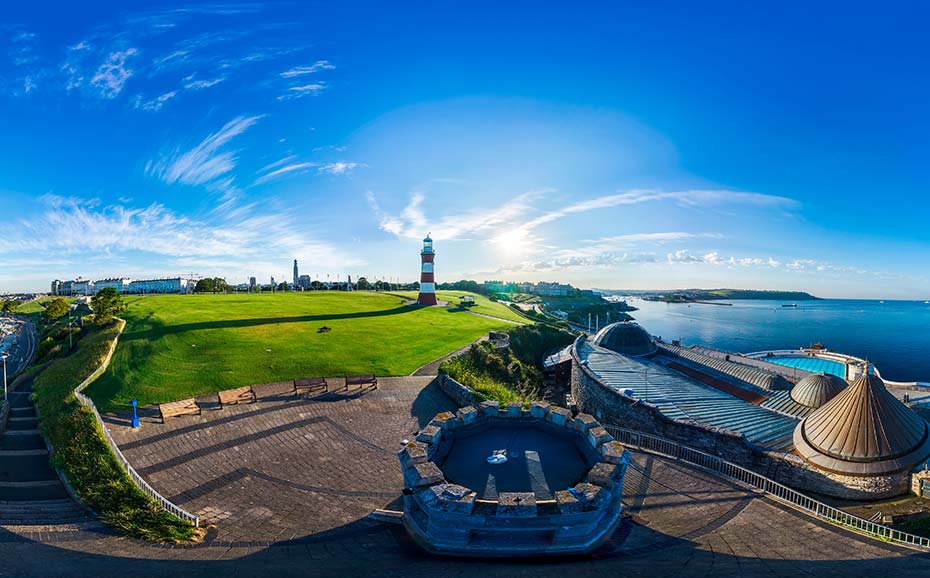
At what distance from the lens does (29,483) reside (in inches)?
525

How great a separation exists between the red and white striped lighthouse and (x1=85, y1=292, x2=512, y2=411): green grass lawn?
10.6 meters

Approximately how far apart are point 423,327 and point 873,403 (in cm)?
3032

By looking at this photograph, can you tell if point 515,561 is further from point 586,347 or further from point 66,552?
point 586,347

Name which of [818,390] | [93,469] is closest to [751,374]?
[818,390]

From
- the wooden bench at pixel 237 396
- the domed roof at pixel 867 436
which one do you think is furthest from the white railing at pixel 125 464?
the domed roof at pixel 867 436

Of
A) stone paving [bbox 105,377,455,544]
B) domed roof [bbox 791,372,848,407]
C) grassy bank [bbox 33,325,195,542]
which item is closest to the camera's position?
grassy bank [bbox 33,325,195,542]

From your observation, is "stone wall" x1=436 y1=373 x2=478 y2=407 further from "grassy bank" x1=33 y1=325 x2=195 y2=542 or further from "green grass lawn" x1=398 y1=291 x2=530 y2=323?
"green grass lawn" x1=398 y1=291 x2=530 y2=323

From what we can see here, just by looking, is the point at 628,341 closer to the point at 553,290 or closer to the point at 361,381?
the point at 361,381

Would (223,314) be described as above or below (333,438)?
above

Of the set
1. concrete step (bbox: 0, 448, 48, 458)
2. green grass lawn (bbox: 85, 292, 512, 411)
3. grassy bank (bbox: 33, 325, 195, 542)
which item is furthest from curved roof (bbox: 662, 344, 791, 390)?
concrete step (bbox: 0, 448, 48, 458)

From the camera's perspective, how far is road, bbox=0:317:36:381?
4031 cm

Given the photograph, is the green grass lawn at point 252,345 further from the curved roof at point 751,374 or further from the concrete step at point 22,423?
the curved roof at point 751,374

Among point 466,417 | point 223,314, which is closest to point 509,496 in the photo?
point 466,417

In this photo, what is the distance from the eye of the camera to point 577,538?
7172mm
